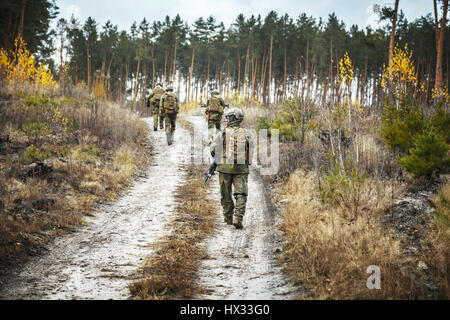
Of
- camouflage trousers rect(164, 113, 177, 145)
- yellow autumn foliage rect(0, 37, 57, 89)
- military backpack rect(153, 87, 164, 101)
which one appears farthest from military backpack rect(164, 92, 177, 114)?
yellow autumn foliage rect(0, 37, 57, 89)

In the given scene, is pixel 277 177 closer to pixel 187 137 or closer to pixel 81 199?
pixel 81 199

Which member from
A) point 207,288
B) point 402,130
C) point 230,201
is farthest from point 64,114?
point 402,130

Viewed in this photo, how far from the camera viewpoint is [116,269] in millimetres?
3922

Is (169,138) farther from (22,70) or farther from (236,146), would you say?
(236,146)

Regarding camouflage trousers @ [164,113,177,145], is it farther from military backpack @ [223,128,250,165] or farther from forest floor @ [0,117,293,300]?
military backpack @ [223,128,250,165]

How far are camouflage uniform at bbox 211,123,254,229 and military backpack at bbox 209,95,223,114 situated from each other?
22.8 ft

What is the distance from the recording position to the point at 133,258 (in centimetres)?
427

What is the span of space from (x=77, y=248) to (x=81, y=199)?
2275 mm

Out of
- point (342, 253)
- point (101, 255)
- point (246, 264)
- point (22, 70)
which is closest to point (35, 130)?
point (22, 70)

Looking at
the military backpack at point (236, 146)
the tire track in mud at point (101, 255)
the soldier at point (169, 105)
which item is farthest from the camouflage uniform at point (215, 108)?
the military backpack at point (236, 146)

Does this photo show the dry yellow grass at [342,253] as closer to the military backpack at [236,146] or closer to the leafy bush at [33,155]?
the military backpack at [236,146]

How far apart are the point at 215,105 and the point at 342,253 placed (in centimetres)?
984

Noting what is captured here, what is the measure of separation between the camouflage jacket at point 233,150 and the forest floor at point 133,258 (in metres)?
1.19
